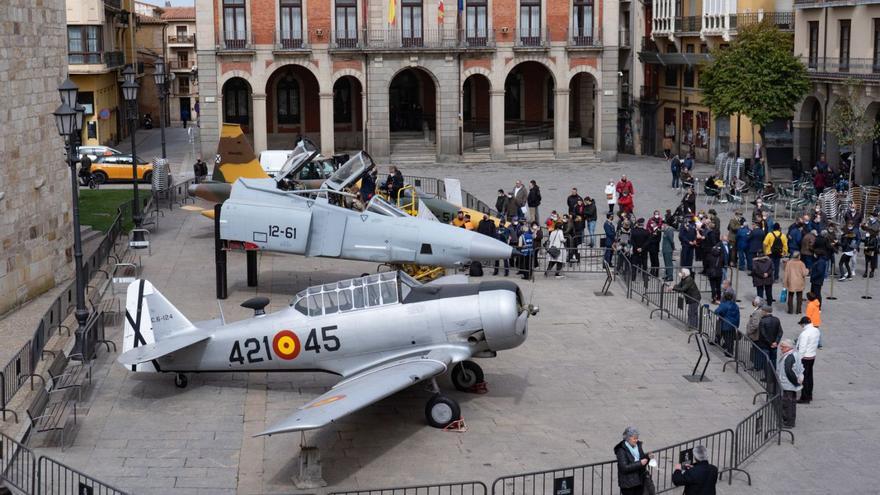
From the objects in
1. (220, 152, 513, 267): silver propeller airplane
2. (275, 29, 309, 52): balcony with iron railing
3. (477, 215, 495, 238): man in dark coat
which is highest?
(275, 29, 309, 52): balcony with iron railing

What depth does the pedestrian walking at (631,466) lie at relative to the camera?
16281mm

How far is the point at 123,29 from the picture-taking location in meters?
73.9

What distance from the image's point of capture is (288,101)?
64062 mm

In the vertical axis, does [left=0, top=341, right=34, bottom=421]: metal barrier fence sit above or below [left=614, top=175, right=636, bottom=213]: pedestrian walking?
below

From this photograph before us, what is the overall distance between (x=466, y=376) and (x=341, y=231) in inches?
280

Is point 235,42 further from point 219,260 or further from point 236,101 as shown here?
point 219,260

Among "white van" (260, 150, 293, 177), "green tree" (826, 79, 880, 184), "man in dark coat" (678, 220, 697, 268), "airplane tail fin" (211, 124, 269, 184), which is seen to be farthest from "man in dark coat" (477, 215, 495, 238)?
"green tree" (826, 79, 880, 184)

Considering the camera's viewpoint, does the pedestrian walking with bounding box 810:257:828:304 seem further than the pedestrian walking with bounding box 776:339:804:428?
Yes

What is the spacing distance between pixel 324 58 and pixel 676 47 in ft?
55.1

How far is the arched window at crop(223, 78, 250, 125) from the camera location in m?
63.4

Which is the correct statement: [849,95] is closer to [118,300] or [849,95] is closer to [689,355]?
[689,355]

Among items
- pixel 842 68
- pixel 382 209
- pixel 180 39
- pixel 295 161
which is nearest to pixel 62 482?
pixel 382 209

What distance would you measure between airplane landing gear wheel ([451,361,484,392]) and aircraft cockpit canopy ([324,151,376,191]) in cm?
799

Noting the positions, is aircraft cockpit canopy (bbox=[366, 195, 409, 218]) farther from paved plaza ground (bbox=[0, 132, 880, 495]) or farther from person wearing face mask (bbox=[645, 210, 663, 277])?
person wearing face mask (bbox=[645, 210, 663, 277])
